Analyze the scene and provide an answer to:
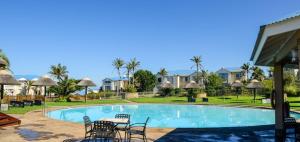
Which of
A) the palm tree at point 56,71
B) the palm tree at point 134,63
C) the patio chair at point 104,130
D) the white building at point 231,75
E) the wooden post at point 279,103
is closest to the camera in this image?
the patio chair at point 104,130

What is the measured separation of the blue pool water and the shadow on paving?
6.15 m

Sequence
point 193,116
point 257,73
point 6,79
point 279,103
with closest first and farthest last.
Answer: point 279,103
point 6,79
point 193,116
point 257,73

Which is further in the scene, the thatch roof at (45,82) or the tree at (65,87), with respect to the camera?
the tree at (65,87)

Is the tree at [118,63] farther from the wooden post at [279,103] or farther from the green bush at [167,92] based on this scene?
the wooden post at [279,103]

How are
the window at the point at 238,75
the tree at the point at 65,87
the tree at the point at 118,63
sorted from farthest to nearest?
1. the window at the point at 238,75
2. the tree at the point at 118,63
3. the tree at the point at 65,87

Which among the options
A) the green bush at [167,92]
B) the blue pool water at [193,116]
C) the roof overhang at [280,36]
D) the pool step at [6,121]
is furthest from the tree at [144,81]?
the roof overhang at [280,36]

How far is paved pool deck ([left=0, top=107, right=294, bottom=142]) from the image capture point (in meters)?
11.0

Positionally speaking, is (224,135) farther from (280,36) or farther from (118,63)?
(118,63)

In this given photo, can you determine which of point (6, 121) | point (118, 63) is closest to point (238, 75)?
point (118, 63)

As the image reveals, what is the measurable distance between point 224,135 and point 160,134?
2.53 metres

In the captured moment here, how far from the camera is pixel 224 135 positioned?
12.3 m

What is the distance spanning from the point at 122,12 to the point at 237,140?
95.6ft

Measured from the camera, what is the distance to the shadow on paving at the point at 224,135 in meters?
11.1

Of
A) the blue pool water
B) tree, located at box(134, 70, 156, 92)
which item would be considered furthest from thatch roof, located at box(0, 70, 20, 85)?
tree, located at box(134, 70, 156, 92)
